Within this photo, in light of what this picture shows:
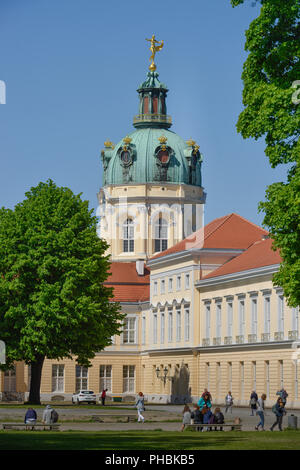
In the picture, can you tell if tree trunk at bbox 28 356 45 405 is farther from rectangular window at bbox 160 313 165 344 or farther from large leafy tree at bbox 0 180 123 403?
rectangular window at bbox 160 313 165 344

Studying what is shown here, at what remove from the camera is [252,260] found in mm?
90312

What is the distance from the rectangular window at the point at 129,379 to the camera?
116750mm

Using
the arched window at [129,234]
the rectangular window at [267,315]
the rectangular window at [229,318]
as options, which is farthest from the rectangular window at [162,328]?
the arched window at [129,234]

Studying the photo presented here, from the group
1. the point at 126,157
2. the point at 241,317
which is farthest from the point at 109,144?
the point at 241,317

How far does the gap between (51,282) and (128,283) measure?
4603cm

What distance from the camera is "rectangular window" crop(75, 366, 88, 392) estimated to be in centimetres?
11444

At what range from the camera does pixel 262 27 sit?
1505 inches

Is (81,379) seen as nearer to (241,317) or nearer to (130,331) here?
(130,331)

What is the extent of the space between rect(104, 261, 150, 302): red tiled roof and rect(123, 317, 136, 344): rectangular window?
6.73 ft

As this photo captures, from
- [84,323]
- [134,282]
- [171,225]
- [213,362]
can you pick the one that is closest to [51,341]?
[84,323]

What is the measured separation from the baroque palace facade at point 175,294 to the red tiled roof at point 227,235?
0.12 m

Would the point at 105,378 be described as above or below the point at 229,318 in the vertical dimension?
below

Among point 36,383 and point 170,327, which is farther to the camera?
point 170,327
